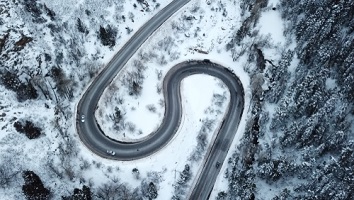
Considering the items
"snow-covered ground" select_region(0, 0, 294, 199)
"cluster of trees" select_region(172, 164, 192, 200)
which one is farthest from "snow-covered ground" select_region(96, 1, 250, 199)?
"cluster of trees" select_region(172, 164, 192, 200)

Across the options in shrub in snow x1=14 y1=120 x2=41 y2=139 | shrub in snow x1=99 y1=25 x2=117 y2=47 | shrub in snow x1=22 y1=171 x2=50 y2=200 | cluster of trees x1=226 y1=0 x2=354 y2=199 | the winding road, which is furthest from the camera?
shrub in snow x1=99 y1=25 x2=117 y2=47

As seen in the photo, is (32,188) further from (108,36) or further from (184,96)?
(108,36)

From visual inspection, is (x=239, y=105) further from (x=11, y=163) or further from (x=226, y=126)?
(x=11, y=163)

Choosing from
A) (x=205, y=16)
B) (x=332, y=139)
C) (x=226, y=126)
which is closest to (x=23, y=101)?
(x=226, y=126)

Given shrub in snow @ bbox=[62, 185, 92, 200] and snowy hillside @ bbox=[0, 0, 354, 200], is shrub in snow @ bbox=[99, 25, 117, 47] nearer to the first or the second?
snowy hillside @ bbox=[0, 0, 354, 200]

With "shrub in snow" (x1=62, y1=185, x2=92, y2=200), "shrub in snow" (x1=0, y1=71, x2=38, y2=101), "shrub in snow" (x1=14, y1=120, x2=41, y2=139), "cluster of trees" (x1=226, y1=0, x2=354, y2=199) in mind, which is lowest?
"shrub in snow" (x1=62, y1=185, x2=92, y2=200)

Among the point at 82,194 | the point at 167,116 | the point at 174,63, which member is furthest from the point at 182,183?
the point at 174,63
